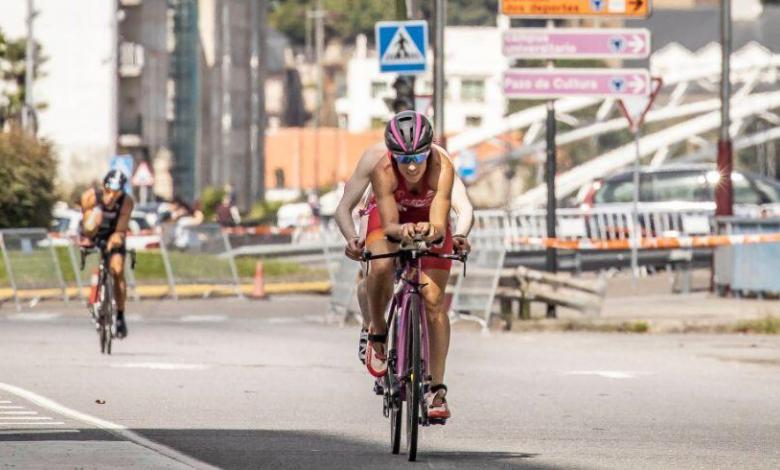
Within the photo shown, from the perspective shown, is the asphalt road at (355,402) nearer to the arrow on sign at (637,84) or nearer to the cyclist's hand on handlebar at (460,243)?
the cyclist's hand on handlebar at (460,243)

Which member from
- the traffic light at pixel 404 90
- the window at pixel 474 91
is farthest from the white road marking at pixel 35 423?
the window at pixel 474 91

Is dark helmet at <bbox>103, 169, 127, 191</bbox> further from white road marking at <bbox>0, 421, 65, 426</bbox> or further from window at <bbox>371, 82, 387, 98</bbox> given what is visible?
window at <bbox>371, 82, 387, 98</bbox>

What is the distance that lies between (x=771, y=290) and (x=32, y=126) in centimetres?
3552

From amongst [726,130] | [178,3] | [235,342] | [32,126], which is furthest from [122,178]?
[178,3]

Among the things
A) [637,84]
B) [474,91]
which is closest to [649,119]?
[474,91]

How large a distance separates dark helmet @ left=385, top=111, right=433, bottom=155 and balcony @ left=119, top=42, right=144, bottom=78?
80.6 metres

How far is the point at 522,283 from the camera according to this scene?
82.3 ft

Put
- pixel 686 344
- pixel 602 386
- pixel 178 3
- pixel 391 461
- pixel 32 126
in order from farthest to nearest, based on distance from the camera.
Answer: pixel 178 3 → pixel 32 126 → pixel 686 344 → pixel 602 386 → pixel 391 461

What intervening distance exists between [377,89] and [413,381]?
17587 cm

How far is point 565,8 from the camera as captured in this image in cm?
2553

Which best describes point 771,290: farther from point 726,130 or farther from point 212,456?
point 212,456

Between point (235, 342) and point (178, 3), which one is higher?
point (178, 3)

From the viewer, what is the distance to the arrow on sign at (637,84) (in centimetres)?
2620

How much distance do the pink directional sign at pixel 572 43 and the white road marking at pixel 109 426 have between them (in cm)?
1150
